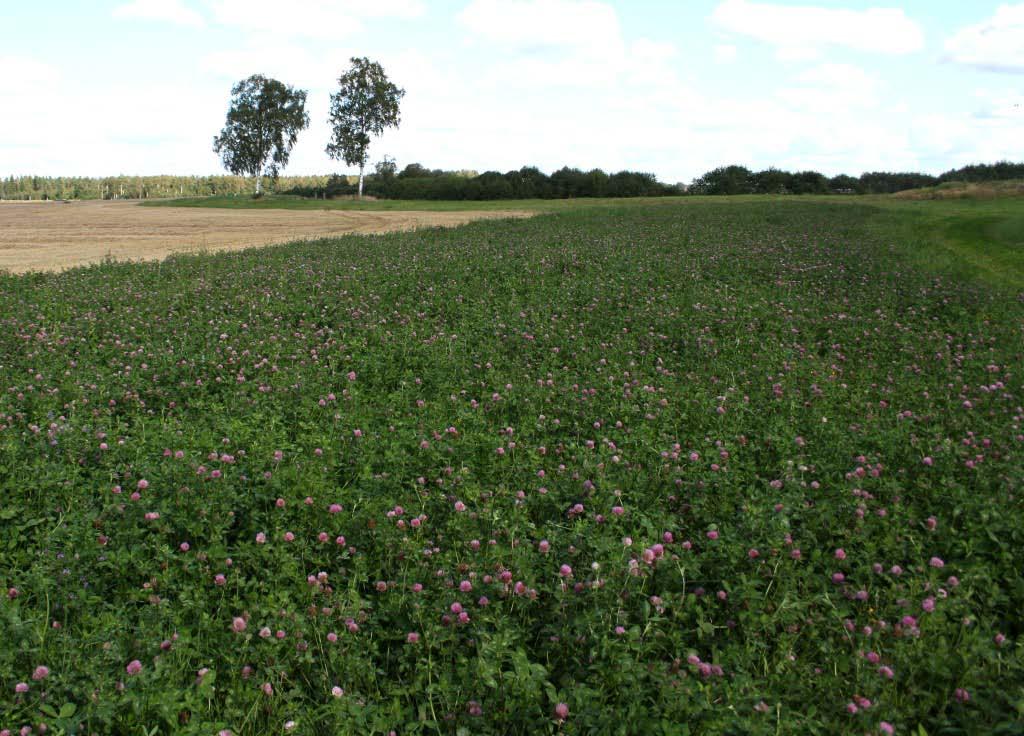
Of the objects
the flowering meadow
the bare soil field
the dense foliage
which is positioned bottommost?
the flowering meadow

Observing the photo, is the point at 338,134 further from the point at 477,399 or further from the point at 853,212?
the point at 477,399

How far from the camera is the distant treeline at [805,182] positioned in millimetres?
69438

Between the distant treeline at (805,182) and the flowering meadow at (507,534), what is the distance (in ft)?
221

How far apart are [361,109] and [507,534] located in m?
70.5

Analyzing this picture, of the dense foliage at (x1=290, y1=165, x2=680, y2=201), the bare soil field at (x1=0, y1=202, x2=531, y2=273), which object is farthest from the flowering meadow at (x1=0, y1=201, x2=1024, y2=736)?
the dense foliage at (x1=290, y1=165, x2=680, y2=201)

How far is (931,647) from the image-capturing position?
3467mm

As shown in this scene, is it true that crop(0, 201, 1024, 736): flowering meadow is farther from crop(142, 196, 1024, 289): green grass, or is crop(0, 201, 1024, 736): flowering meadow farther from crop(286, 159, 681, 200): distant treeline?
crop(286, 159, 681, 200): distant treeline

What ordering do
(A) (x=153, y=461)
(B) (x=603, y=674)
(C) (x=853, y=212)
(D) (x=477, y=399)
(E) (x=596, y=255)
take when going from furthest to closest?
(C) (x=853, y=212) < (E) (x=596, y=255) < (D) (x=477, y=399) < (A) (x=153, y=461) < (B) (x=603, y=674)

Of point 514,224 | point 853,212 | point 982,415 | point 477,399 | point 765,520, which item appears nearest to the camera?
point 765,520

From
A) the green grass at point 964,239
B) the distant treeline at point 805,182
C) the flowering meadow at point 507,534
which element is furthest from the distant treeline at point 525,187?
the flowering meadow at point 507,534

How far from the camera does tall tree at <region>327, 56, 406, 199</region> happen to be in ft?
222

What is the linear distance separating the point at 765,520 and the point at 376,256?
13.7 m

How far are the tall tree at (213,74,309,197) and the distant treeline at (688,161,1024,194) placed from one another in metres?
44.1

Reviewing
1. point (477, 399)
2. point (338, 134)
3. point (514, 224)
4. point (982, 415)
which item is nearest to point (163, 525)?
point (477, 399)
